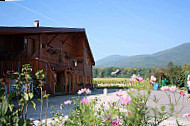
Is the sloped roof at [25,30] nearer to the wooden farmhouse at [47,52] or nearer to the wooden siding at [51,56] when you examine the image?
the wooden farmhouse at [47,52]

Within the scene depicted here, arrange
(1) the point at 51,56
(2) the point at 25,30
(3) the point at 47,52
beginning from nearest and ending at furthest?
(2) the point at 25,30 → (3) the point at 47,52 → (1) the point at 51,56

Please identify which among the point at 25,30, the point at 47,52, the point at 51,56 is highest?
the point at 25,30

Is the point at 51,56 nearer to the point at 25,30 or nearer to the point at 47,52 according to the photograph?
the point at 47,52

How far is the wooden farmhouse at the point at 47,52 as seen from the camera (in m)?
11.6

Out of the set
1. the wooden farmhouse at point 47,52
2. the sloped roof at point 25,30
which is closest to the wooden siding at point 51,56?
the wooden farmhouse at point 47,52

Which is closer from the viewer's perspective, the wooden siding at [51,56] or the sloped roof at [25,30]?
the sloped roof at [25,30]

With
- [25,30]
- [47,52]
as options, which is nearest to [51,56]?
[47,52]

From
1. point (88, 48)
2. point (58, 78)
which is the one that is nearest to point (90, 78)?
point (88, 48)

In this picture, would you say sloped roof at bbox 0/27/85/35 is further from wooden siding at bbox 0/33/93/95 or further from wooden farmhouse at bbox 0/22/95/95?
wooden siding at bbox 0/33/93/95

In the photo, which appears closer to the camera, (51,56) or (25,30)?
(25,30)

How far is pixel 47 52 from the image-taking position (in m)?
14.4

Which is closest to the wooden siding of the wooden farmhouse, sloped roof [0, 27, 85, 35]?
the wooden farmhouse

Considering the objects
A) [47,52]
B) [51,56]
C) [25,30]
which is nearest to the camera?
[25,30]

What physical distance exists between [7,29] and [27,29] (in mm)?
1123
